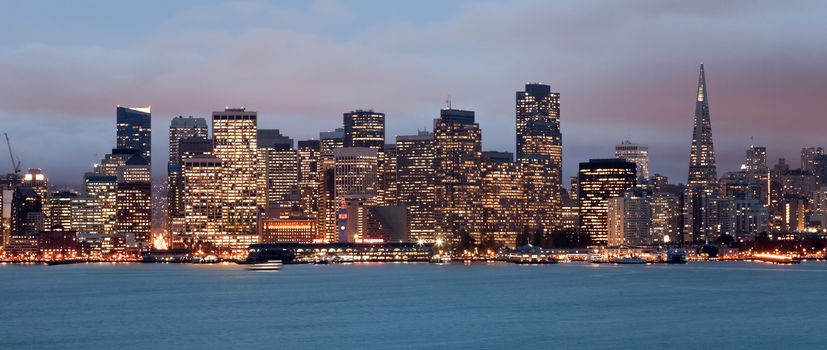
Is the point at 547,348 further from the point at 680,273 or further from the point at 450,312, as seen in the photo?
the point at 680,273

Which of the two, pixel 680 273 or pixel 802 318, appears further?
pixel 680 273

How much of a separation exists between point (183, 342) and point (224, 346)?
4012 mm

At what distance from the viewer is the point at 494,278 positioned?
17825 cm

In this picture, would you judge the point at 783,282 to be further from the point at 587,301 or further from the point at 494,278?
the point at 587,301

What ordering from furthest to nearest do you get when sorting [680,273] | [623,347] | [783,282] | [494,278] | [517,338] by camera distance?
[680,273]
[494,278]
[783,282]
[517,338]
[623,347]

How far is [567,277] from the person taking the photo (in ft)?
594

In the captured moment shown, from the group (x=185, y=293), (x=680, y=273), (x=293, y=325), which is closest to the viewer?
(x=293, y=325)

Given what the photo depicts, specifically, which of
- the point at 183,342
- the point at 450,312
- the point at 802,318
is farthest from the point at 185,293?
the point at 802,318

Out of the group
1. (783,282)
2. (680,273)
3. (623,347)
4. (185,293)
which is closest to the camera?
(623,347)

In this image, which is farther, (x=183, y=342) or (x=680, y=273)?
(x=680, y=273)

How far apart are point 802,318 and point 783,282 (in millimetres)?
59697

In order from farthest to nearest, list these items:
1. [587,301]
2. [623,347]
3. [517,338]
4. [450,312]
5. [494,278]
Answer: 1. [494,278]
2. [587,301]
3. [450,312]
4. [517,338]
5. [623,347]

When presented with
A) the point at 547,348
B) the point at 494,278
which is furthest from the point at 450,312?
the point at 494,278

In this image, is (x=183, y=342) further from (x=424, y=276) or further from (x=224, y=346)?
(x=424, y=276)
